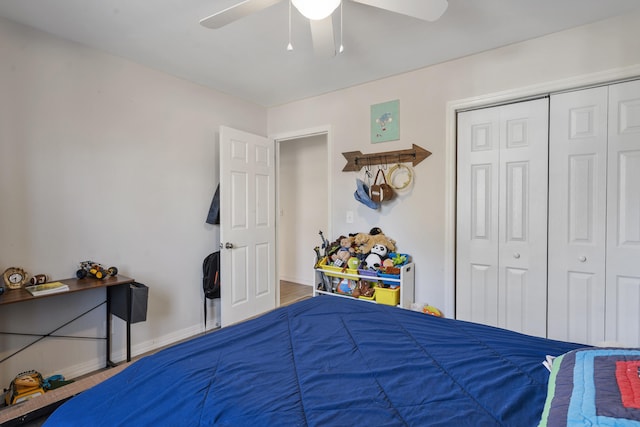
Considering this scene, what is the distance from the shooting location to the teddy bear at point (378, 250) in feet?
9.16

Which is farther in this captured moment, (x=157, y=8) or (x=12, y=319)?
(x=12, y=319)

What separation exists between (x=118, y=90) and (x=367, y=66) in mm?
2055

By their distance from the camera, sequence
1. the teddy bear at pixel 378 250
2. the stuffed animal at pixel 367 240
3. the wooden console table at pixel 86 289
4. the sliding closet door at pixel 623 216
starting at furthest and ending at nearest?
the stuffed animal at pixel 367 240
the teddy bear at pixel 378 250
the sliding closet door at pixel 623 216
the wooden console table at pixel 86 289

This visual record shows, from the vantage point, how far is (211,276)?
3.09 metres

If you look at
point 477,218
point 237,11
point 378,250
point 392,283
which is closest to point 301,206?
point 378,250

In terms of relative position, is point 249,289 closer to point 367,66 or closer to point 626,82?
point 367,66

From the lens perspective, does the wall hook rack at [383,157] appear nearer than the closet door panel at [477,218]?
No

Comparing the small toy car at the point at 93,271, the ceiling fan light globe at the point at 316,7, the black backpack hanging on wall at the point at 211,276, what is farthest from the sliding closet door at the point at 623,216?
the small toy car at the point at 93,271

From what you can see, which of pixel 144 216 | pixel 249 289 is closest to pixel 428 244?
pixel 249 289

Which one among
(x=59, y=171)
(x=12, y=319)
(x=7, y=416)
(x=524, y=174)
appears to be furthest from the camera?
(x=524, y=174)

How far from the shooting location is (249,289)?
130 inches

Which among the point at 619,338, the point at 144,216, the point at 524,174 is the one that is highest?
the point at 524,174

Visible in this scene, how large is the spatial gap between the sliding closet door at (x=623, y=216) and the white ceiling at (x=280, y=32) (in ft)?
2.01

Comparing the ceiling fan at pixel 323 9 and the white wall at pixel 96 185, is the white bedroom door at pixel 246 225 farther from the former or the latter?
the ceiling fan at pixel 323 9
